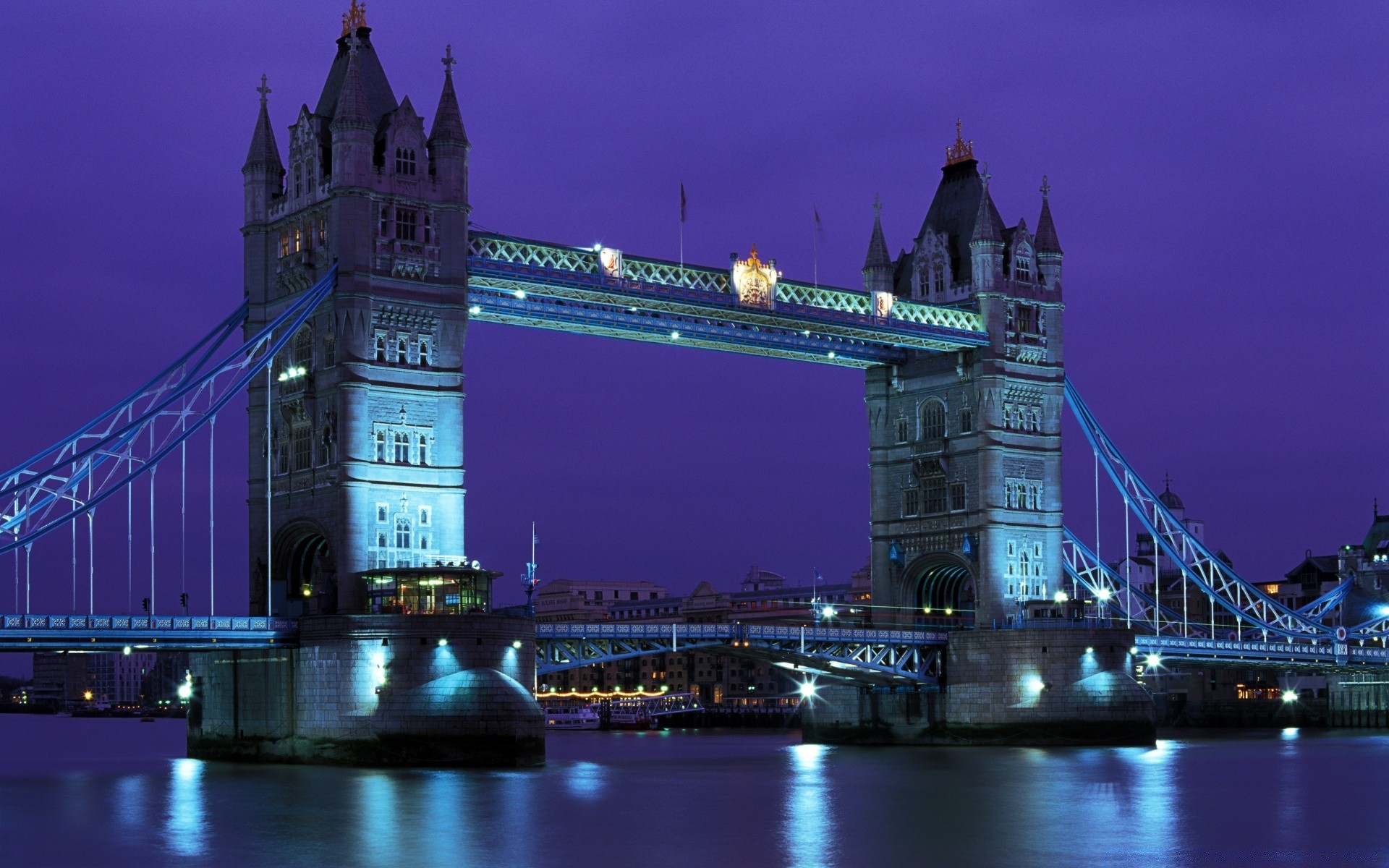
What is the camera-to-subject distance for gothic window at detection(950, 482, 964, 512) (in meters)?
88.9

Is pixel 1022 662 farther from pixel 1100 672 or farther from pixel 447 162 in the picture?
pixel 447 162

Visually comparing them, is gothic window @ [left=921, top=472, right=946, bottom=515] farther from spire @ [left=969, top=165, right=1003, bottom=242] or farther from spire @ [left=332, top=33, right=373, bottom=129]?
spire @ [left=332, top=33, right=373, bottom=129]

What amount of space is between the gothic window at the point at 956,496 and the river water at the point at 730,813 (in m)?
12.7

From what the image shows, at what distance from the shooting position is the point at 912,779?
213 ft

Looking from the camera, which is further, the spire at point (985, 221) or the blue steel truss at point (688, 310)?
the spire at point (985, 221)

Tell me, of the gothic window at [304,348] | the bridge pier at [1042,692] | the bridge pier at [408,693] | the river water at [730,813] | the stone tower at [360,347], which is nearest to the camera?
the river water at [730,813]

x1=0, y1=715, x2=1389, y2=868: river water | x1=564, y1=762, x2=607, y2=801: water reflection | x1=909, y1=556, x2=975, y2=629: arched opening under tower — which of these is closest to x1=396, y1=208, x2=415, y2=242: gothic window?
x1=0, y1=715, x2=1389, y2=868: river water

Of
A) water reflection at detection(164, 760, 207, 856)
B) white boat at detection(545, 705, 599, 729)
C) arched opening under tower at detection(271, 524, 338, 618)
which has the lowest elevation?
white boat at detection(545, 705, 599, 729)

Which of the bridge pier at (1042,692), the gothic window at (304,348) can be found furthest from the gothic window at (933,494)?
the gothic window at (304,348)

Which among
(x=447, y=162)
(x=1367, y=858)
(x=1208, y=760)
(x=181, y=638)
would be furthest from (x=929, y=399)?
(x=1367, y=858)

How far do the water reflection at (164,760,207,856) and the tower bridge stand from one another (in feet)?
12.6

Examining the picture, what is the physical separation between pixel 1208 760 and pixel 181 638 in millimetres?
37744

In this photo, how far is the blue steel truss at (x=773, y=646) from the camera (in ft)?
245

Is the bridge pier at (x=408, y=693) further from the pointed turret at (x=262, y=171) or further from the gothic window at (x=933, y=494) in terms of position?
the gothic window at (x=933, y=494)
